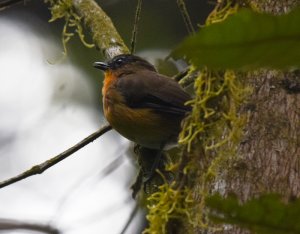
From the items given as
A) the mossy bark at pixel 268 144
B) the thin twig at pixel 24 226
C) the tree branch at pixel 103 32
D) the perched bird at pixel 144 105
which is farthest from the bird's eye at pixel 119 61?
the mossy bark at pixel 268 144

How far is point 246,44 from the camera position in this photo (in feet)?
2.42

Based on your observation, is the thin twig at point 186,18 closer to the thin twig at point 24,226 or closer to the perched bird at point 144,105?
the perched bird at point 144,105

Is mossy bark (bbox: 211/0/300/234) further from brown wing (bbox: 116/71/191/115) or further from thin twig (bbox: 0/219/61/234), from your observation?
thin twig (bbox: 0/219/61/234)

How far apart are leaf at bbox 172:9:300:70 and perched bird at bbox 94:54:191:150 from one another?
2.93 metres

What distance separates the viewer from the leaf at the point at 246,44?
0.71 metres

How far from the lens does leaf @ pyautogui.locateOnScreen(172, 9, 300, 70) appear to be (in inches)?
27.9

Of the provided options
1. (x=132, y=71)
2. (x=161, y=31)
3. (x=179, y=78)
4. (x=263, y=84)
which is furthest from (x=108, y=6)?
(x=263, y=84)

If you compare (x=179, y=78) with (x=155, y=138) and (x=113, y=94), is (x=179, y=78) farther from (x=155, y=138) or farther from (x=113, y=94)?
(x=113, y=94)

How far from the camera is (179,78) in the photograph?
3.86m

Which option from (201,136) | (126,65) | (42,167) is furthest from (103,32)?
(201,136)

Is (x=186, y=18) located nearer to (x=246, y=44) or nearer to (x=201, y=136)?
(x=201, y=136)

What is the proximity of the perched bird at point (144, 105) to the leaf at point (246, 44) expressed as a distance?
2927mm

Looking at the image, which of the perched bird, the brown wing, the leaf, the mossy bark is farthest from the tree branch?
the leaf

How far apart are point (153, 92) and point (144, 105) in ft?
0.42
